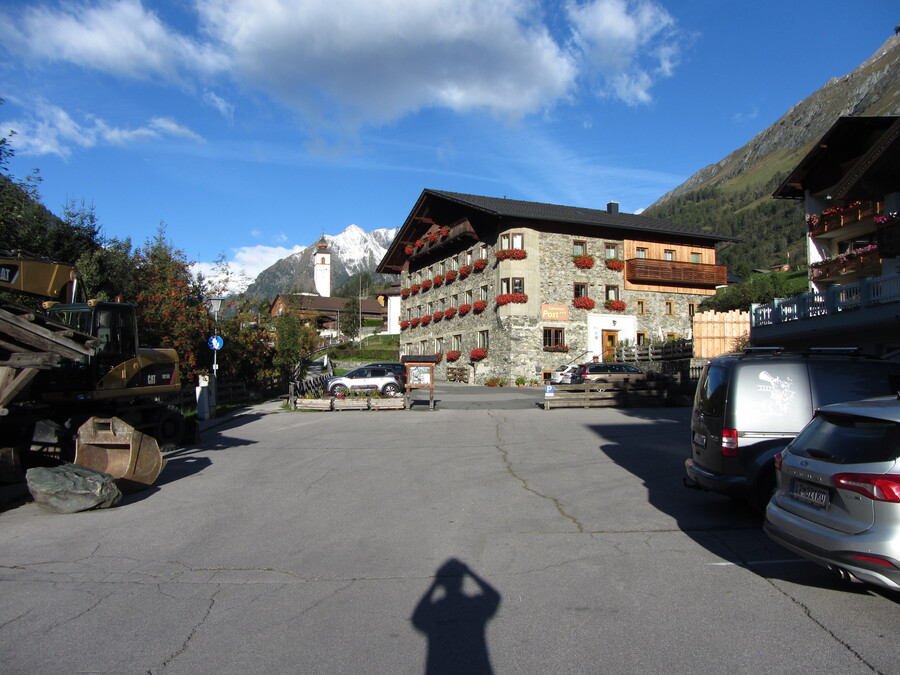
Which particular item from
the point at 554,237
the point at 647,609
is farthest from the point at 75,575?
the point at 554,237

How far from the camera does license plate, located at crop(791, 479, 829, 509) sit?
4707mm

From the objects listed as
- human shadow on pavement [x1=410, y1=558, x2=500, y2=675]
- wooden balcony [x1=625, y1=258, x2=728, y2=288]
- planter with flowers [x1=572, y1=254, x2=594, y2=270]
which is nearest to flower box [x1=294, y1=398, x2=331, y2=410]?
human shadow on pavement [x1=410, y1=558, x2=500, y2=675]

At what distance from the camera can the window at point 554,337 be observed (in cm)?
3919

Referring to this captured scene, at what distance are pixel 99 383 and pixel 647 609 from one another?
1062cm

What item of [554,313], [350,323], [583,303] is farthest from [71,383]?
[350,323]

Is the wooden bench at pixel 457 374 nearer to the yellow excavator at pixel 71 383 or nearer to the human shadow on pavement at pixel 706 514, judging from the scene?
the human shadow on pavement at pixel 706 514

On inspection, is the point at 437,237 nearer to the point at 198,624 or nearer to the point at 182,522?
the point at 182,522

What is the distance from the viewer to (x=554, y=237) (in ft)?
131

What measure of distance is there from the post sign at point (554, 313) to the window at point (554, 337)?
2.26 ft

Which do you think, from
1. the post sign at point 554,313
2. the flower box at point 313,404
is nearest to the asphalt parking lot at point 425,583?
the flower box at point 313,404

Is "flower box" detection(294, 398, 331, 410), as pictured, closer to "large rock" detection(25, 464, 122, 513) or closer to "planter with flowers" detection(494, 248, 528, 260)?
"large rock" detection(25, 464, 122, 513)

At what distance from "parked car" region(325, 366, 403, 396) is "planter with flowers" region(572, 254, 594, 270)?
16.3m

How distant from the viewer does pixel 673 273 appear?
42188 mm

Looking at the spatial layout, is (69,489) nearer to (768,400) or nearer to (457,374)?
(768,400)
